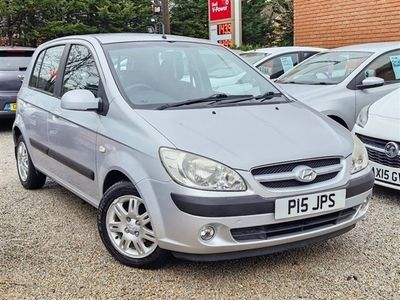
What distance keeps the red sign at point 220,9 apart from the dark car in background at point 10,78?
7.04 metres

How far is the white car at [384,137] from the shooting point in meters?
4.52

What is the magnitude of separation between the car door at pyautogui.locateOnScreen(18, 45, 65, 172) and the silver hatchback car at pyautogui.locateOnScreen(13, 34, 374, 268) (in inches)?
8.5

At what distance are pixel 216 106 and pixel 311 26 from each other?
33.1ft

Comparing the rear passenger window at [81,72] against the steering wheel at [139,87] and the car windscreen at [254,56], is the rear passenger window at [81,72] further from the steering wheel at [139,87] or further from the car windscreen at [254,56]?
the car windscreen at [254,56]

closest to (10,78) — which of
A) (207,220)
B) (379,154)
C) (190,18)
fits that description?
(379,154)

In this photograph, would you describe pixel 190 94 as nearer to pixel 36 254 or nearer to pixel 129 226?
pixel 129 226

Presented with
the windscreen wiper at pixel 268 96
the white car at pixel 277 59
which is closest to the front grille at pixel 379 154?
the windscreen wiper at pixel 268 96

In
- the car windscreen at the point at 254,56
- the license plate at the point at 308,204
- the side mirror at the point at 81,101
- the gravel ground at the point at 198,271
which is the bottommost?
the gravel ground at the point at 198,271

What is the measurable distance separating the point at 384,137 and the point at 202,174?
2428mm

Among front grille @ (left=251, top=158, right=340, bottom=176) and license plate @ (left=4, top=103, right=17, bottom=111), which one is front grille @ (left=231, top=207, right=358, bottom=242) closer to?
front grille @ (left=251, top=158, right=340, bottom=176)

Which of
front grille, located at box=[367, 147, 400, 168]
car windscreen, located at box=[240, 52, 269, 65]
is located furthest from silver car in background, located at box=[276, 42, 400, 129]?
car windscreen, located at box=[240, 52, 269, 65]

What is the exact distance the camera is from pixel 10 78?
8.81 meters

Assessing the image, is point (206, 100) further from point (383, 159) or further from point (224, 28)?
point (224, 28)

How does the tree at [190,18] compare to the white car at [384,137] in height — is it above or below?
above
